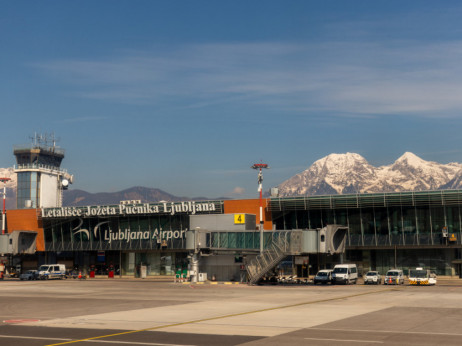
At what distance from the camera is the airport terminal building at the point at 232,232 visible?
89.9 meters

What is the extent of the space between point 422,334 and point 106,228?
90.0m

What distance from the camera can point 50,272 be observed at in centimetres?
10000

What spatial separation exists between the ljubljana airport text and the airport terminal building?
0.57 feet

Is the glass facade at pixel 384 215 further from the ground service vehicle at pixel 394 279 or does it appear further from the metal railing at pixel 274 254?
the metal railing at pixel 274 254

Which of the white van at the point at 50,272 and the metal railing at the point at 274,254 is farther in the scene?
the white van at the point at 50,272

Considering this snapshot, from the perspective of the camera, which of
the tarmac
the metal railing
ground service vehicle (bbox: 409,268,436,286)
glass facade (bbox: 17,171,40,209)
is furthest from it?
glass facade (bbox: 17,171,40,209)

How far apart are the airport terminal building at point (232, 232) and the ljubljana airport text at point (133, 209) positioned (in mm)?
175

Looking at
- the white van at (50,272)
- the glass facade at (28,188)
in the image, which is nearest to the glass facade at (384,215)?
the white van at (50,272)

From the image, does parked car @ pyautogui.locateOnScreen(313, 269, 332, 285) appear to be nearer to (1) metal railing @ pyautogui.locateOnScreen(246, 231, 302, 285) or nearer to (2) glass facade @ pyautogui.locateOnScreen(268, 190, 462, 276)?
(1) metal railing @ pyautogui.locateOnScreen(246, 231, 302, 285)

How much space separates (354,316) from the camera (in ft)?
121

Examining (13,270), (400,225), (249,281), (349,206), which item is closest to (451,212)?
(400,225)

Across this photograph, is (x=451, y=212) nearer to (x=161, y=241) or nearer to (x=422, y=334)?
(x=161, y=241)

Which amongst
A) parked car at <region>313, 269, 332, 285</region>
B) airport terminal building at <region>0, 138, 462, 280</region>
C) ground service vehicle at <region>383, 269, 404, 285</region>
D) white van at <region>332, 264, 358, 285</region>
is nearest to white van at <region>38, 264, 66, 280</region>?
airport terminal building at <region>0, 138, 462, 280</region>

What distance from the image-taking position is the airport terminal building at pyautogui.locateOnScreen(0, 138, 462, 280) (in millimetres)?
89938
